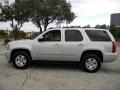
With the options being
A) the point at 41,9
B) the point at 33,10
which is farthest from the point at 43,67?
the point at 41,9

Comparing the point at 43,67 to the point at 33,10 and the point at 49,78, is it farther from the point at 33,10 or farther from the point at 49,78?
the point at 33,10

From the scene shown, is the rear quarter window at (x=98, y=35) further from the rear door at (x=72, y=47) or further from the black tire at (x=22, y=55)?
the black tire at (x=22, y=55)

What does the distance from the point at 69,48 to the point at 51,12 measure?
1197 inches

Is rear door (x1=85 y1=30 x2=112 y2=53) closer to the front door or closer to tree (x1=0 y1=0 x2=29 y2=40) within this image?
the front door

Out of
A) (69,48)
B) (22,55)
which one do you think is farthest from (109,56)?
(22,55)

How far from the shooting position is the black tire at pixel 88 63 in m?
8.99

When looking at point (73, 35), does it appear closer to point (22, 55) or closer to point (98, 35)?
point (98, 35)

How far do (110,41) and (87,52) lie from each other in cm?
103

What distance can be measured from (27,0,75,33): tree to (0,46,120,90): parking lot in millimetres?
26819

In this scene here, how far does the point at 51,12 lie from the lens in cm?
3881

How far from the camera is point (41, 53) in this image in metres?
9.23

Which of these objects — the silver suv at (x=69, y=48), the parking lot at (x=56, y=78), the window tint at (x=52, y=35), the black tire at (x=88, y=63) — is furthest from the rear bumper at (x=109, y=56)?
the window tint at (x=52, y=35)

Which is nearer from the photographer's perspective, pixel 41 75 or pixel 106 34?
pixel 41 75

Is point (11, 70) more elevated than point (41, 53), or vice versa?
point (41, 53)
